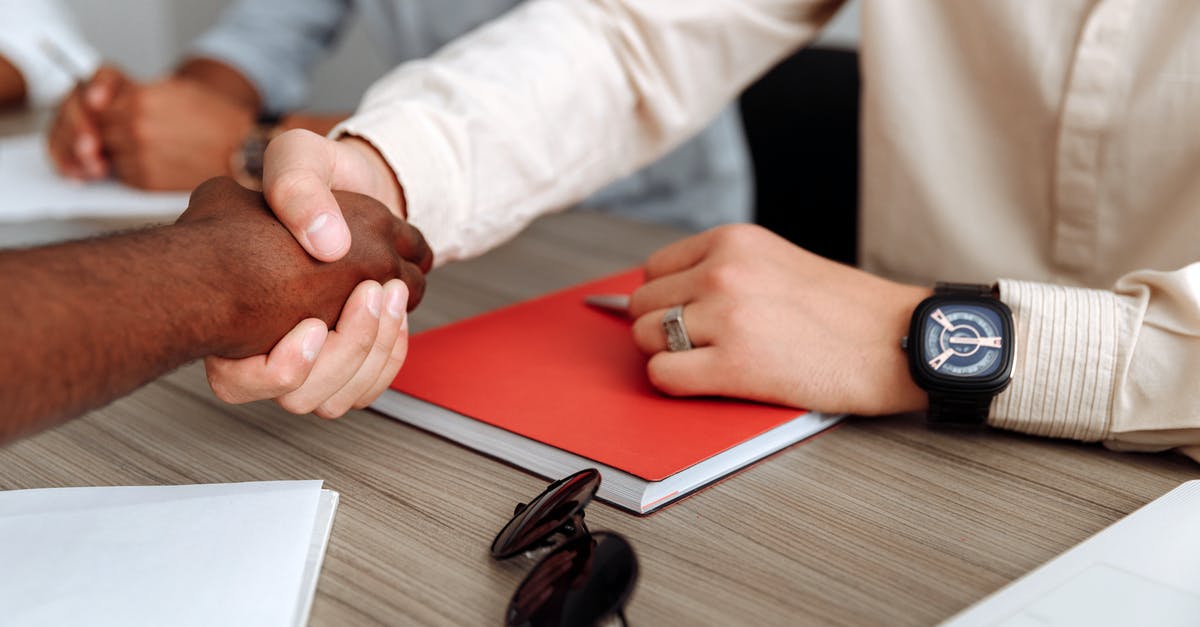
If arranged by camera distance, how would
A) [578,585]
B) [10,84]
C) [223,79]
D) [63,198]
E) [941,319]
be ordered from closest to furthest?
[578,585] < [941,319] < [63,198] < [223,79] < [10,84]

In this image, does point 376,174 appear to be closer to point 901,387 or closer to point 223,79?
point 901,387

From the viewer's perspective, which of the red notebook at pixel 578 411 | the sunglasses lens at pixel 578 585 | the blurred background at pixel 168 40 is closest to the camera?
the sunglasses lens at pixel 578 585

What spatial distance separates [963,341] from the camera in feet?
2.16

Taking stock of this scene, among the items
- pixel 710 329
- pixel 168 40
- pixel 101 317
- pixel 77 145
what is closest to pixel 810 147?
pixel 710 329

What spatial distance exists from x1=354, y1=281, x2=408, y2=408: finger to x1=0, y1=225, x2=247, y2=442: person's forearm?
122mm

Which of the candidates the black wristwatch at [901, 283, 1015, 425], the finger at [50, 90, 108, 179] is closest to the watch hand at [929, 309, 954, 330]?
the black wristwatch at [901, 283, 1015, 425]

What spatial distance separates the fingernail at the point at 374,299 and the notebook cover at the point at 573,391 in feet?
0.24

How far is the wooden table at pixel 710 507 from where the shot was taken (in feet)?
1.58

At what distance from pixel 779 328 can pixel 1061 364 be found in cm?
18

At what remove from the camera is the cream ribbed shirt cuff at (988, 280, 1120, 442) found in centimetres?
64

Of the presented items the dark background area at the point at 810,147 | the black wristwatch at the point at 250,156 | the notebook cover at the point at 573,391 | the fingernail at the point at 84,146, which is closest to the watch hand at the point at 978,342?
the notebook cover at the point at 573,391

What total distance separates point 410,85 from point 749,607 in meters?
0.60

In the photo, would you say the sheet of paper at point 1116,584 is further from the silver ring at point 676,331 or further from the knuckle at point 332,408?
the knuckle at point 332,408

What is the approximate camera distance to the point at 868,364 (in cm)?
67
